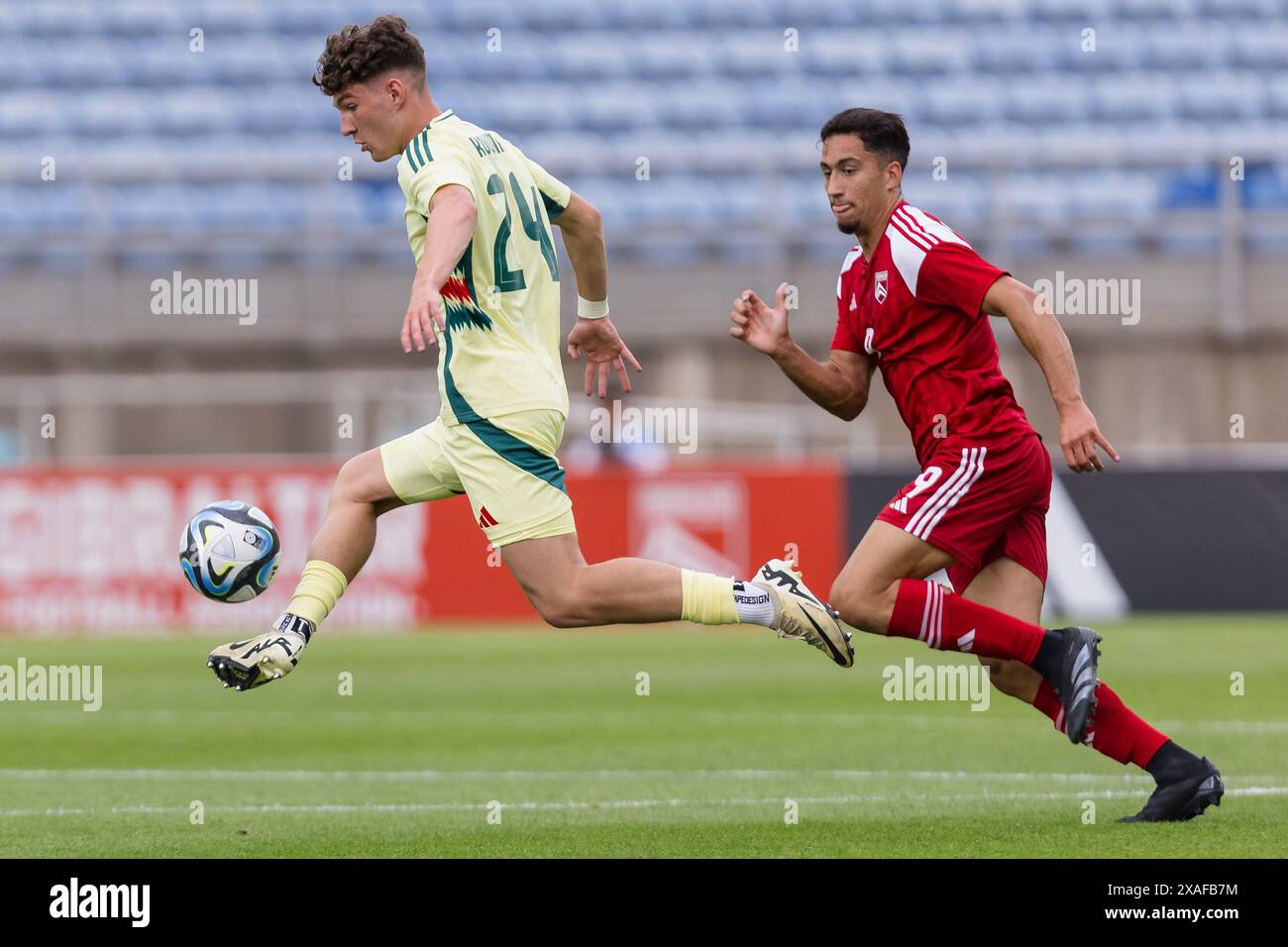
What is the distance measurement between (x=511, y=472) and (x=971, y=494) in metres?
1.33

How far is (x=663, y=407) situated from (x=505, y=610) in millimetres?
2530

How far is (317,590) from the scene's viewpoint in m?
5.61

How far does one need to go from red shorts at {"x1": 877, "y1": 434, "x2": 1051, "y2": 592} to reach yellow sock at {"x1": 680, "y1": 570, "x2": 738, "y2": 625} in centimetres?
50

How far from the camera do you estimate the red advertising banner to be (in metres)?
15.3

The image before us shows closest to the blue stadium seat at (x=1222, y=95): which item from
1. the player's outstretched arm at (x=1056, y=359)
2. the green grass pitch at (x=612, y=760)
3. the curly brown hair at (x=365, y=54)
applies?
the green grass pitch at (x=612, y=760)

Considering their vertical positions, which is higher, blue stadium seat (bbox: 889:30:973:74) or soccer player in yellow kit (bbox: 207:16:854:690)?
blue stadium seat (bbox: 889:30:973:74)

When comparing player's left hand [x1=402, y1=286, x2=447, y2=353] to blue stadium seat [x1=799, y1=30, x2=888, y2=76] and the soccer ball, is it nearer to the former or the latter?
the soccer ball

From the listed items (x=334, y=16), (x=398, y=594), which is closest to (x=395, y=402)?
(x=398, y=594)

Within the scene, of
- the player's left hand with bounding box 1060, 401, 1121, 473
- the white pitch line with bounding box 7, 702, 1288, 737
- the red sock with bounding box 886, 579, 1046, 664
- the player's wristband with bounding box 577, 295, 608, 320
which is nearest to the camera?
the player's left hand with bounding box 1060, 401, 1121, 473

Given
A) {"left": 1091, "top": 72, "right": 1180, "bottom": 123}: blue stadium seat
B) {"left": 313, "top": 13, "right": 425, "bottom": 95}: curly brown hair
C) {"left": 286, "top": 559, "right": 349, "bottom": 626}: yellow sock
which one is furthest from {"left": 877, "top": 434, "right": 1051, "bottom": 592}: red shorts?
{"left": 1091, "top": 72, "right": 1180, "bottom": 123}: blue stadium seat

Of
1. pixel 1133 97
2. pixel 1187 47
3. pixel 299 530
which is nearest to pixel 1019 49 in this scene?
pixel 1133 97

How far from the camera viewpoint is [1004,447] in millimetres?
5500

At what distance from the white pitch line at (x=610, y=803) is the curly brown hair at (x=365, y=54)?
2.31 metres

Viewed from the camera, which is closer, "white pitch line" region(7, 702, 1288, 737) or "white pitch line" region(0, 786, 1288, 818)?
"white pitch line" region(0, 786, 1288, 818)
